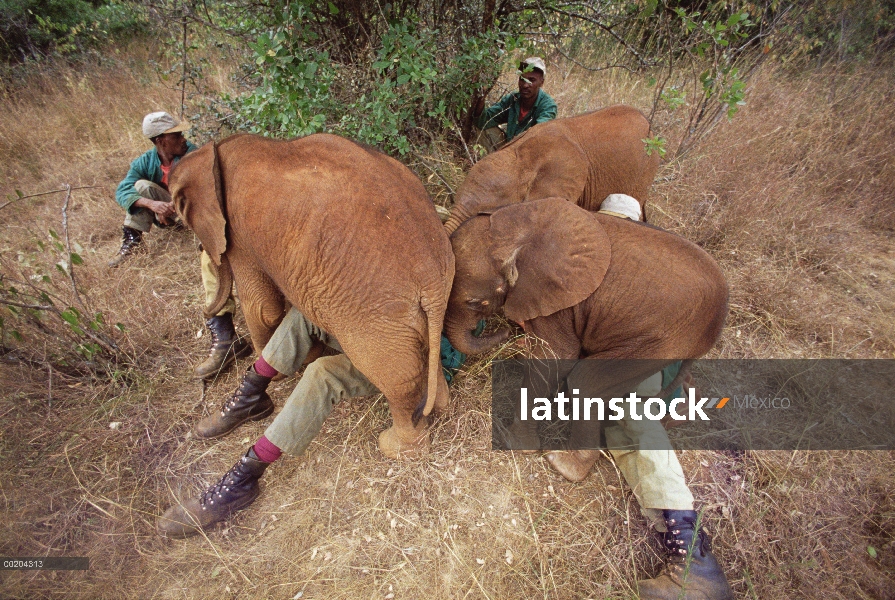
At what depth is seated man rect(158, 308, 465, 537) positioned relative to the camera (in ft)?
8.47

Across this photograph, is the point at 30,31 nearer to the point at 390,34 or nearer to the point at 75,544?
the point at 390,34

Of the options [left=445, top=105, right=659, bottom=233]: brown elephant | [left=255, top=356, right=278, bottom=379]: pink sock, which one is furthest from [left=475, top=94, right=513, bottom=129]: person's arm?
[left=255, top=356, right=278, bottom=379]: pink sock

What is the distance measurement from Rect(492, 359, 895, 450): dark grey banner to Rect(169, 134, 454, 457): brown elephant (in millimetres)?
818

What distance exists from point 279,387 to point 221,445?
530 mm

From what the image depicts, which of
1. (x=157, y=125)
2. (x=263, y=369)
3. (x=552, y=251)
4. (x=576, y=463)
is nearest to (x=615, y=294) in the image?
(x=552, y=251)

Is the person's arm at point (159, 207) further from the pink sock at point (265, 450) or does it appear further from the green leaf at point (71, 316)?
the pink sock at point (265, 450)

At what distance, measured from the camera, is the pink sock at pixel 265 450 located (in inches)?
103

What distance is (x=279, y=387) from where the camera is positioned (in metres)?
3.30

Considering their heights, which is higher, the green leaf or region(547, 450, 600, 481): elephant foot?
the green leaf

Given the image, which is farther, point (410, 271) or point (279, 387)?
point (279, 387)

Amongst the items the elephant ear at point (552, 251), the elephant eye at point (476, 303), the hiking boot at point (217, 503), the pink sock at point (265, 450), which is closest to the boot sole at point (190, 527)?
the hiking boot at point (217, 503)

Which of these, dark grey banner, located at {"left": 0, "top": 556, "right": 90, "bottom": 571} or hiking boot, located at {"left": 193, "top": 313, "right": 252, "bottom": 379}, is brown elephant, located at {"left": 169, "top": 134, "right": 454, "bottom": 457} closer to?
hiking boot, located at {"left": 193, "top": 313, "right": 252, "bottom": 379}

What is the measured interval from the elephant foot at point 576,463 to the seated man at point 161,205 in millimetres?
2465

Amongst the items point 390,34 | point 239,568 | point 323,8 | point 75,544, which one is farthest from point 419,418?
point 323,8
